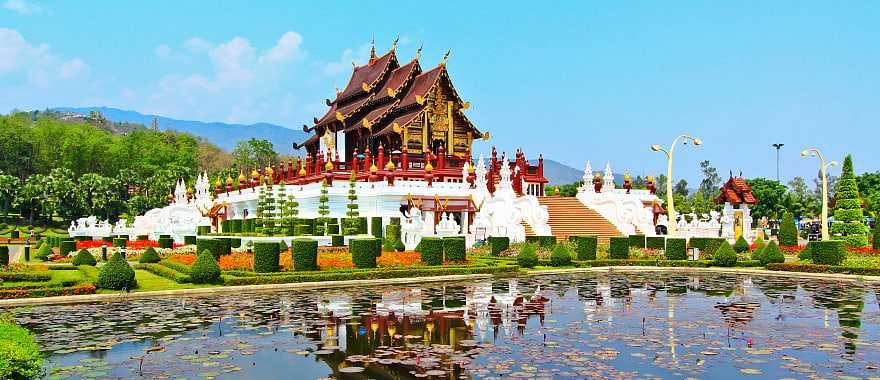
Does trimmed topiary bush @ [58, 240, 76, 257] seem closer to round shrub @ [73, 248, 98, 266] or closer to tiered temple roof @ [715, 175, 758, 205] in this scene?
round shrub @ [73, 248, 98, 266]

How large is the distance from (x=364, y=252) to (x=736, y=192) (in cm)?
2377

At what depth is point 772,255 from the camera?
89.1 feet

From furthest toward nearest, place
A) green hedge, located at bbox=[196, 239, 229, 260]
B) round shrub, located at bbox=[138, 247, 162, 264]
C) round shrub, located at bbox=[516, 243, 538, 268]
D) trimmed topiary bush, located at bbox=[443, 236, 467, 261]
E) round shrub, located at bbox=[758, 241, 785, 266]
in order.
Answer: round shrub, located at bbox=[138, 247, 162, 264] < round shrub, located at bbox=[516, 243, 538, 268] < green hedge, located at bbox=[196, 239, 229, 260] < round shrub, located at bbox=[758, 241, 785, 266] < trimmed topiary bush, located at bbox=[443, 236, 467, 261]

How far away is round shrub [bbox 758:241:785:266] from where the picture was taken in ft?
89.0

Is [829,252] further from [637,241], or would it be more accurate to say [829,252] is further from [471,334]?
[471,334]

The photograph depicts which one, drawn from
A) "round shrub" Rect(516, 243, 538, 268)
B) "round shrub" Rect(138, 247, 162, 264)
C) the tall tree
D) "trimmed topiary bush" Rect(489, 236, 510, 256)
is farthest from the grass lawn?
the tall tree

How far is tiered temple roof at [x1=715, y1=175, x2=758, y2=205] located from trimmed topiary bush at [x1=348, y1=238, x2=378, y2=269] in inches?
912

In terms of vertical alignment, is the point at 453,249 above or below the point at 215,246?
below

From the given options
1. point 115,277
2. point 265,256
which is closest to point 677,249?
point 265,256

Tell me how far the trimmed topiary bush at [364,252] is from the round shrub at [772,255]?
533 inches

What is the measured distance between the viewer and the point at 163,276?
2417 cm

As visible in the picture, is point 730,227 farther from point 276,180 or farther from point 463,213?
point 276,180

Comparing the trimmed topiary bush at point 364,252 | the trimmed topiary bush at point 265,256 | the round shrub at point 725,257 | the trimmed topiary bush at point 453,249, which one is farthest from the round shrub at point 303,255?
the round shrub at point 725,257

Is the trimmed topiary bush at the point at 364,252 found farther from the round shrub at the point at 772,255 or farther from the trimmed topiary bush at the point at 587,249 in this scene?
the round shrub at the point at 772,255
